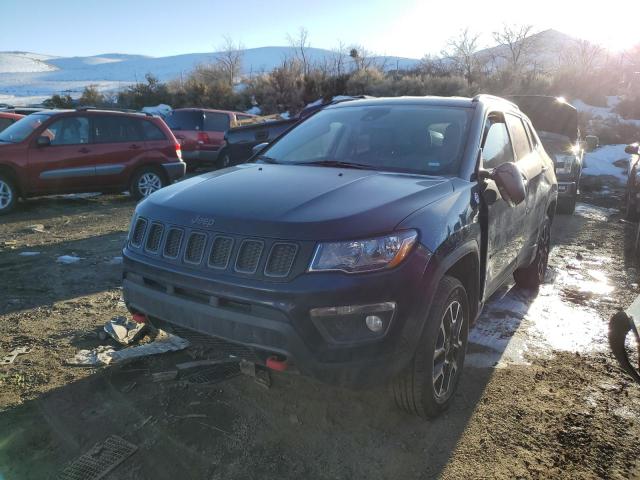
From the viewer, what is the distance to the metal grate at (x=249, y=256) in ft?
7.89

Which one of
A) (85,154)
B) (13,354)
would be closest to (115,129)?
(85,154)

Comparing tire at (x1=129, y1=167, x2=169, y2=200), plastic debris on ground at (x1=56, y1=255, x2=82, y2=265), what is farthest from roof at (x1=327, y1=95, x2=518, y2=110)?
tire at (x1=129, y1=167, x2=169, y2=200)

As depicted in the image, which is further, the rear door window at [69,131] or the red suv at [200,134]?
the red suv at [200,134]

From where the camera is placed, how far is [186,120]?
1451cm

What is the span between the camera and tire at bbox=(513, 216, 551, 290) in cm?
509

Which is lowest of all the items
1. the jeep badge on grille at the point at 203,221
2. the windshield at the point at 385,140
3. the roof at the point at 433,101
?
the jeep badge on grille at the point at 203,221

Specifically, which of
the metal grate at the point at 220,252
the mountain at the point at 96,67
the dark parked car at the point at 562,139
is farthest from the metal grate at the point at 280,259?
the mountain at the point at 96,67

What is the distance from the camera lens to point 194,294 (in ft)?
8.47

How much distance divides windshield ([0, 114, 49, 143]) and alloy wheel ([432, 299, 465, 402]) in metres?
8.36

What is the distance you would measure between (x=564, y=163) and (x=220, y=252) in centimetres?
844

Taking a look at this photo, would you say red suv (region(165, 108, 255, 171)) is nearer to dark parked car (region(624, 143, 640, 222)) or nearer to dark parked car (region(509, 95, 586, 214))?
dark parked car (region(509, 95, 586, 214))

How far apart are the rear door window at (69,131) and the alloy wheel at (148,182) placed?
1.22 m

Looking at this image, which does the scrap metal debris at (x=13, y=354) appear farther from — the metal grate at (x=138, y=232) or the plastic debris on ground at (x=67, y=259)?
the plastic debris on ground at (x=67, y=259)

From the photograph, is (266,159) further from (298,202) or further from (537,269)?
(537,269)
